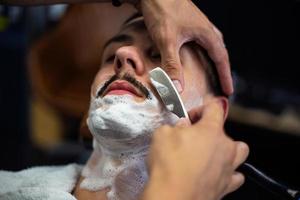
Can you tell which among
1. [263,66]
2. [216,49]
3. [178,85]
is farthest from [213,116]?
[263,66]

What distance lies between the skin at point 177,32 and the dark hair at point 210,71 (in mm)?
16

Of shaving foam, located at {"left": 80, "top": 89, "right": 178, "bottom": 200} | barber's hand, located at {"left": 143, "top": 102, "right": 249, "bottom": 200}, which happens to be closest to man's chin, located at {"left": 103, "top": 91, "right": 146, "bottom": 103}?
shaving foam, located at {"left": 80, "top": 89, "right": 178, "bottom": 200}

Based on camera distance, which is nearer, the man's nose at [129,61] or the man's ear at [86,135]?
the man's nose at [129,61]

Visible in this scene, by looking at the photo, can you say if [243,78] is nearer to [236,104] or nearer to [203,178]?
[236,104]

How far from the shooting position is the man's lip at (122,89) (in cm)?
110

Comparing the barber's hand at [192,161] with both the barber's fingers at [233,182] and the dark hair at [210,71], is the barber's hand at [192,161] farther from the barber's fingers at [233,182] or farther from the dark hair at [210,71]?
the dark hair at [210,71]

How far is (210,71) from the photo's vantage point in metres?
1.24

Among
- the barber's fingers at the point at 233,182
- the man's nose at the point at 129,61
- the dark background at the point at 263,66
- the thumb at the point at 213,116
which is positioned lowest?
→ the dark background at the point at 263,66

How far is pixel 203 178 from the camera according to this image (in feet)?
2.76

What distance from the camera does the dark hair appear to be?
121 centimetres

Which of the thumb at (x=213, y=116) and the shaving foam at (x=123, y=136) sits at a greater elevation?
the thumb at (x=213, y=116)

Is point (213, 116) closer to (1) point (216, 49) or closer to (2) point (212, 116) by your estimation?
(2) point (212, 116)

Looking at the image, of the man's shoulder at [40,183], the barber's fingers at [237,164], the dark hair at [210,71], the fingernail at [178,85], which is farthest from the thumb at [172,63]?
the man's shoulder at [40,183]

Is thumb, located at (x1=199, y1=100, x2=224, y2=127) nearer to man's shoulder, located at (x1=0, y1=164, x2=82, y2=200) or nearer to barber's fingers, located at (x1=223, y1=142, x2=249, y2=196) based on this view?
barber's fingers, located at (x1=223, y1=142, x2=249, y2=196)
